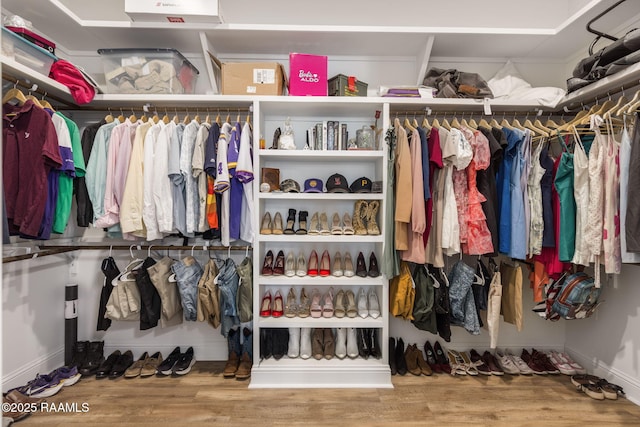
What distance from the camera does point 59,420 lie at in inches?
81.5

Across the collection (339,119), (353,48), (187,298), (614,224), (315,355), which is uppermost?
(353,48)

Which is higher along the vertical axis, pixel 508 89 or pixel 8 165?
pixel 508 89

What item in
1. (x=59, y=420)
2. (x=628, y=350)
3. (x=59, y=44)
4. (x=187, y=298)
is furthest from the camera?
(x=59, y=44)

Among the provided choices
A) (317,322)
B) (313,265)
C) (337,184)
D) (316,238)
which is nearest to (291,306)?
(317,322)

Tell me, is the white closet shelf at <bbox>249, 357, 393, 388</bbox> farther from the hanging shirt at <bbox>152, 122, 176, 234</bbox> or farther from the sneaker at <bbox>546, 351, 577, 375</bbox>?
the sneaker at <bbox>546, 351, 577, 375</bbox>

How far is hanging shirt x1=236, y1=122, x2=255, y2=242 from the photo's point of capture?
232 centimetres

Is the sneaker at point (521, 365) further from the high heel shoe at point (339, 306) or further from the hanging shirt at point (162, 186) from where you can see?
the hanging shirt at point (162, 186)

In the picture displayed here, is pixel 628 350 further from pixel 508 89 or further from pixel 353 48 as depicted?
pixel 353 48

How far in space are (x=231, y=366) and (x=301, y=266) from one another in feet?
2.84

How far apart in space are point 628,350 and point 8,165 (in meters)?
3.88

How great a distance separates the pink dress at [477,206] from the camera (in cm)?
227

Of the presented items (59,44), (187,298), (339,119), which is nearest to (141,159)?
(187,298)

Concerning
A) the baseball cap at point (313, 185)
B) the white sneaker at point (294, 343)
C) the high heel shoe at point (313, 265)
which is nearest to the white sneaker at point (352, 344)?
the white sneaker at point (294, 343)

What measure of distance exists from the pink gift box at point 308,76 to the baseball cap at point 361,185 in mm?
661
